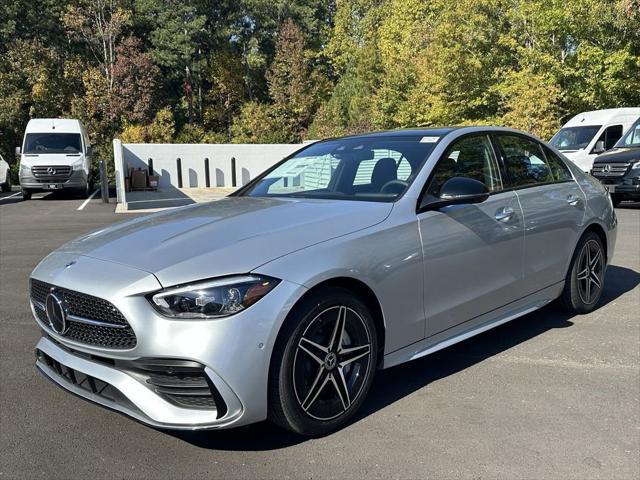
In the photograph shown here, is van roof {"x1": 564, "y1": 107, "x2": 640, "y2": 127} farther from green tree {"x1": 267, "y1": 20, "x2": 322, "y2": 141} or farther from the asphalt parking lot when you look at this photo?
green tree {"x1": 267, "y1": 20, "x2": 322, "y2": 141}

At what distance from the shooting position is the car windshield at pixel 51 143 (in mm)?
20577

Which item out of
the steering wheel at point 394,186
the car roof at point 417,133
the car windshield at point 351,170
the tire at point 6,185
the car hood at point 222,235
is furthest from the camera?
the tire at point 6,185

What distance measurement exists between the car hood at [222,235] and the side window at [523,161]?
4.96ft

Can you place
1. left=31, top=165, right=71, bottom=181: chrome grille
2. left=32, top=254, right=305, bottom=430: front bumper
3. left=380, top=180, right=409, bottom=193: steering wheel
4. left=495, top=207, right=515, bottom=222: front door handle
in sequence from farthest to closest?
left=31, top=165, right=71, bottom=181: chrome grille
left=495, top=207, right=515, bottom=222: front door handle
left=380, top=180, right=409, bottom=193: steering wheel
left=32, top=254, right=305, bottom=430: front bumper

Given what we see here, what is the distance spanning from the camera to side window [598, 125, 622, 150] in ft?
53.8

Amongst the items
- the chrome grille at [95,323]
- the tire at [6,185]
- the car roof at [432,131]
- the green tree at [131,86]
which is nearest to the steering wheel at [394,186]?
the car roof at [432,131]

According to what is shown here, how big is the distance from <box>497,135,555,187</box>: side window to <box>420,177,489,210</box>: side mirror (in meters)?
0.92

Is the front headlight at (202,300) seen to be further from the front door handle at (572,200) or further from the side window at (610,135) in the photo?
the side window at (610,135)

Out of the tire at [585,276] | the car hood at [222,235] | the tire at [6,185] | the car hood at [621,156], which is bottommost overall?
the tire at [6,185]

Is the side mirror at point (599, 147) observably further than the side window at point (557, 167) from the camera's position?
Yes

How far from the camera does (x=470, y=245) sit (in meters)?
3.75

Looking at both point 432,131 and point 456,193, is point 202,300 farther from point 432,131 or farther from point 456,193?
point 432,131

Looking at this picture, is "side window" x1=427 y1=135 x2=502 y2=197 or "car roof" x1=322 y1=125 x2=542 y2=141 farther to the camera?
"car roof" x1=322 y1=125 x2=542 y2=141

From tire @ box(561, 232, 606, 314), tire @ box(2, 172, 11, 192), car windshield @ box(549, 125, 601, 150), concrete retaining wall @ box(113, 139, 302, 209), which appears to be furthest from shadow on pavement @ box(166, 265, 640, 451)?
tire @ box(2, 172, 11, 192)
